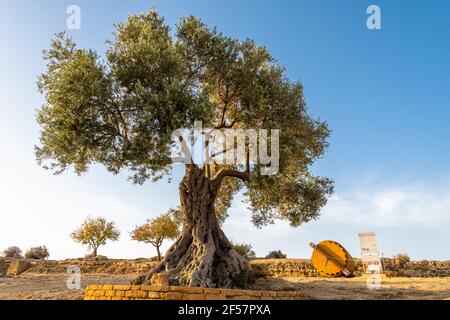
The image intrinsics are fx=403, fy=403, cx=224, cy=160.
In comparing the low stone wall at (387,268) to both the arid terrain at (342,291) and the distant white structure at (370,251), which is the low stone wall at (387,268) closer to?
the arid terrain at (342,291)

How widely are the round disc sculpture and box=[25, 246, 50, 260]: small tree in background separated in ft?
139

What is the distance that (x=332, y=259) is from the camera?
1171 inches

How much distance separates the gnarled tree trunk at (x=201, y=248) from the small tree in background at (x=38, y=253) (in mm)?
39213

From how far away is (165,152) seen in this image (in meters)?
20.8

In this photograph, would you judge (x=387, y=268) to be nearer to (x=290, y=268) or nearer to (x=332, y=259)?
(x=332, y=259)

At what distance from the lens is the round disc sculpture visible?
95.8ft

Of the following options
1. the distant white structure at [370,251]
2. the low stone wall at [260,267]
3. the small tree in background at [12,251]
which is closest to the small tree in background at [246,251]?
the low stone wall at [260,267]

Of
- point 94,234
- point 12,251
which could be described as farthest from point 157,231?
point 12,251

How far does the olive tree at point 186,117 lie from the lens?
66.6ft

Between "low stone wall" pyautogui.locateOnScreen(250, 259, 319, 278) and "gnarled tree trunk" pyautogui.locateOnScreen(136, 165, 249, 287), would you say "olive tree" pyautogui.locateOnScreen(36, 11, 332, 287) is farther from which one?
"low stone wall" pyautogui.locateOnScreen(250, 259, 319, 278)

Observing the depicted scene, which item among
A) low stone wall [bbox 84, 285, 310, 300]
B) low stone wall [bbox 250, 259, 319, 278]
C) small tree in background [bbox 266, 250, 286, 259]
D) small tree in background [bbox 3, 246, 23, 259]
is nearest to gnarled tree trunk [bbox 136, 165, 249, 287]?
low stone wall [bbox 250, 259, 319, 278]

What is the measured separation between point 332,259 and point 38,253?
4405cm
